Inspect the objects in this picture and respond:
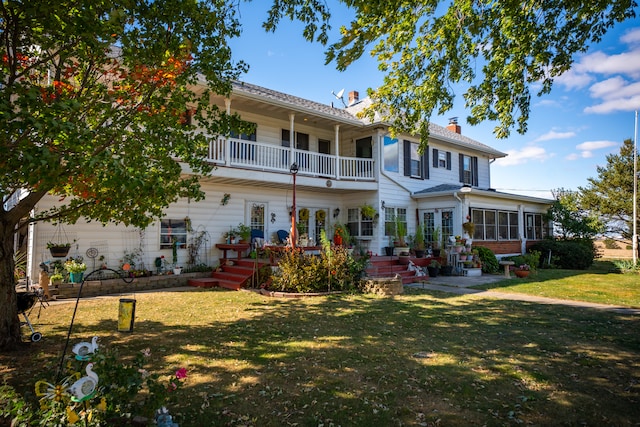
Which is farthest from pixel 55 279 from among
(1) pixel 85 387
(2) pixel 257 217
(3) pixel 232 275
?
(1) pixel 85 387

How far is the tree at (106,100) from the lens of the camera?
3.78 m

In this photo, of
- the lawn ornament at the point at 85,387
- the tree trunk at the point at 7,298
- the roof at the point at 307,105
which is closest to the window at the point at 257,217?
the roof at the point at 307,105

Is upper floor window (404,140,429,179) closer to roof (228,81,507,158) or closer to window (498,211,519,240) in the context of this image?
roof (228,81,507,158)

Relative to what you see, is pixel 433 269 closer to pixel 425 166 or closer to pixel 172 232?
pixel 425 166

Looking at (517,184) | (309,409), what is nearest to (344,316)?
(309,409)

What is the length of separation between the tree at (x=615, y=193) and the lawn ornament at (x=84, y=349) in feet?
105

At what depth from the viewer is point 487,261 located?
15.3 m

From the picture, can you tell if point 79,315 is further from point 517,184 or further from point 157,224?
point 517,184

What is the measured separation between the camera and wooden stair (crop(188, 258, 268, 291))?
10834mm

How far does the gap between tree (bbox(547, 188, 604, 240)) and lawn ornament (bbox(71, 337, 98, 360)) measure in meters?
23.5

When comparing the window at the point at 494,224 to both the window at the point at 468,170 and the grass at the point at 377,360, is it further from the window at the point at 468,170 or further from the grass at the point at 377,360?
the grass at the point at 377,360

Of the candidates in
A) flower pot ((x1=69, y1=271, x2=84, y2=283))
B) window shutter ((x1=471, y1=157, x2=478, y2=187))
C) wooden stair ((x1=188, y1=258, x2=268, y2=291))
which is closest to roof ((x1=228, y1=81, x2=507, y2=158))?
window shutter ((x1=471, y1=157, x2=478, y2=187))

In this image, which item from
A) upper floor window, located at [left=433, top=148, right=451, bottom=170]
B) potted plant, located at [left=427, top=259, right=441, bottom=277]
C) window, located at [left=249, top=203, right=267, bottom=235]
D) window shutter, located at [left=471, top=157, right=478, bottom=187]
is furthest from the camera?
window shutter, located at [left=471, top=157, right=478, bottom=187]

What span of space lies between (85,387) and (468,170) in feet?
A: 69.5
